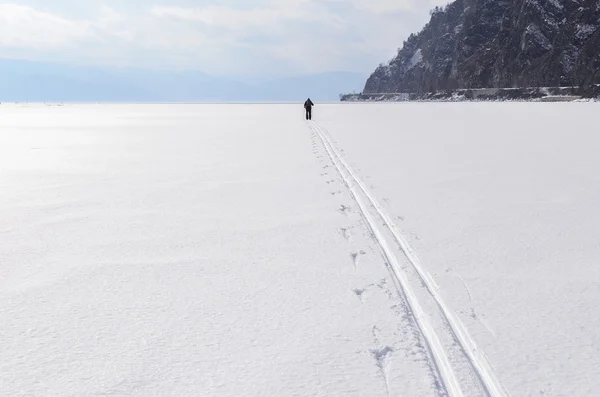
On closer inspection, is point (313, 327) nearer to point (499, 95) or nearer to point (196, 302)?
point (196, 302)

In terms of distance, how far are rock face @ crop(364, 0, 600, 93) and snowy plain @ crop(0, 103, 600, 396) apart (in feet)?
248

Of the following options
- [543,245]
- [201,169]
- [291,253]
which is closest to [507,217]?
[543,245]

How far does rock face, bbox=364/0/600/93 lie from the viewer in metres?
86.9

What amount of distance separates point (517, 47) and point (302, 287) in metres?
116

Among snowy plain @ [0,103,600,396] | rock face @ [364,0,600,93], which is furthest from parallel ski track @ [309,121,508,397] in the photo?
rock face @ [364,0,600,93]

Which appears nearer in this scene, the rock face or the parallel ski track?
the parallel ski track

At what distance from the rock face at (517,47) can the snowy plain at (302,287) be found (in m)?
75.7

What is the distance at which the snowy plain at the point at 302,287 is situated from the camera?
127 inches

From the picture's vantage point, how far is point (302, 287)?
4723mm

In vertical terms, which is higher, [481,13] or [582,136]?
[481,13]

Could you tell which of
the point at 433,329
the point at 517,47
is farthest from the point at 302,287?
the point at 517,47

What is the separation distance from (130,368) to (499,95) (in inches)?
4217

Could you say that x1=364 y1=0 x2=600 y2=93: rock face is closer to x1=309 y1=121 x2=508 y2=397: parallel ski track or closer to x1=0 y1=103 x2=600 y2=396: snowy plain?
x1=0 y1=103 x2=600 y2=396: snowy plain

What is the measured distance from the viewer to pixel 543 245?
5.99 metres
